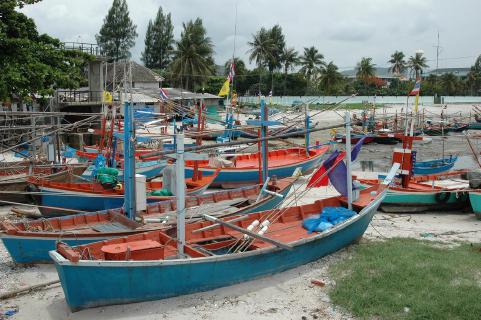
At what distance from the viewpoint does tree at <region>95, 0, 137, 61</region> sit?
2928 inches

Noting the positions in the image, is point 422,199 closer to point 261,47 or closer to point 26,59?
point 26,59

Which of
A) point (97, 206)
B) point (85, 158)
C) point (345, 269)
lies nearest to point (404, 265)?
point (345, 269)

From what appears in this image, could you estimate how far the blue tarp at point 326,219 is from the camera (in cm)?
1210

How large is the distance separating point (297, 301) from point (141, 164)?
12713 millimetres

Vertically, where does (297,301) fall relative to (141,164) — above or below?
below

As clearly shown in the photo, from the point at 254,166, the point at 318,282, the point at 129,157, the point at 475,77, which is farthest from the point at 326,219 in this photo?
the point at 475,77

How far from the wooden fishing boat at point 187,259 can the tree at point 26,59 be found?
6753 millimetres

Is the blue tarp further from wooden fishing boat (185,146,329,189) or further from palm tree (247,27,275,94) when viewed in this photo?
palm tree (247,27,275,94)

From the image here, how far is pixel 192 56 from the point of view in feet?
188

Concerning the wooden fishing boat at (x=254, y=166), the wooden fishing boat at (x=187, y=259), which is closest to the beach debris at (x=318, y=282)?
the wooden fishing boat at (x=187, y=259)

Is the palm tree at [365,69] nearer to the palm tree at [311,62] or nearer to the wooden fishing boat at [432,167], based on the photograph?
the palm tree at [311,62]

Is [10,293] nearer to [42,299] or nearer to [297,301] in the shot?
[42,299]

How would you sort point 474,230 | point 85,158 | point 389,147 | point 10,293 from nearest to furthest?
point 10,293 → point 474,230 → point 85,158 → point 389,147

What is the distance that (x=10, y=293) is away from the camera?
32.3ft
